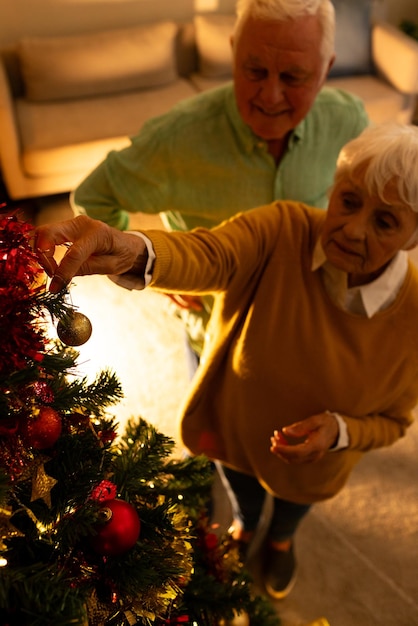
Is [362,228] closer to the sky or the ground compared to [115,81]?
closer to the sky

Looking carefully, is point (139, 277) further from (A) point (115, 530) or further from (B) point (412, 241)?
(B) point (412, 241)

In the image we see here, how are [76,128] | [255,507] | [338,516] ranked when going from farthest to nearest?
1. [76,128]
2. [338,516]
3. [255,507]

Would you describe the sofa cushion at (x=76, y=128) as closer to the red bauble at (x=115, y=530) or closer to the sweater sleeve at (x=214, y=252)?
the sweater sleeve at (x=214, y=252)

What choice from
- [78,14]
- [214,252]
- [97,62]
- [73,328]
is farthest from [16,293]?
[78,14]

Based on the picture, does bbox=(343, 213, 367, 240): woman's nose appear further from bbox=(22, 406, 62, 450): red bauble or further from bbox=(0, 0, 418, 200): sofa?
bbox=(0, 0, 418, 200): sofa

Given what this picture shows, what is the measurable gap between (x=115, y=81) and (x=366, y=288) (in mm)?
2450

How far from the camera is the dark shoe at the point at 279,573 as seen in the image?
1572 mm

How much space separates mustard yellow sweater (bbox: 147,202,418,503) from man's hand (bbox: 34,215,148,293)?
15 centimetres

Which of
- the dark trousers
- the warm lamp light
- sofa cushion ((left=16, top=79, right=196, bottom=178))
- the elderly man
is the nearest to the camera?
the elderly man

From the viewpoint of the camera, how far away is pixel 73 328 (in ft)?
1.89

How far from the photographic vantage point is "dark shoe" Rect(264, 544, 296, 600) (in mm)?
1572

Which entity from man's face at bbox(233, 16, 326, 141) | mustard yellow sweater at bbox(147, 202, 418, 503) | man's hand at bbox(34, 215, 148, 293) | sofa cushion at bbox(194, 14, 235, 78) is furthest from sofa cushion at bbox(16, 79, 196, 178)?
man's hand at bbox(34, 215, 148, 293)

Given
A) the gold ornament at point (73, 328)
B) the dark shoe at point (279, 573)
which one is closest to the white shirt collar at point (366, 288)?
the gold ornament at point (73, 328)

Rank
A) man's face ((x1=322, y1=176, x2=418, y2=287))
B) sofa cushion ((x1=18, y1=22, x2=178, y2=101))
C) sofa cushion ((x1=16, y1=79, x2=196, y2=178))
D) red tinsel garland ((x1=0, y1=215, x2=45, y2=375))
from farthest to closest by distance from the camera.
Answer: sofa cushion ((x1=18, y1=22, x2=178, y2=101)), sofa cushion ((x1=16, y1=79, x2=196, y2=178)), man's face ((x1=322, y1=176, x2=418, y2=287)), red tinsel garland ((x1=0, y1=215, x2=45, y2=375))
